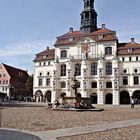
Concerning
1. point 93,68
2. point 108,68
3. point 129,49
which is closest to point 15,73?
point 93,68

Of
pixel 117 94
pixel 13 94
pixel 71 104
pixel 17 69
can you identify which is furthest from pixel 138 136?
pixel 17 69

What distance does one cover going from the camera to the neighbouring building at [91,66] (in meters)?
60.2

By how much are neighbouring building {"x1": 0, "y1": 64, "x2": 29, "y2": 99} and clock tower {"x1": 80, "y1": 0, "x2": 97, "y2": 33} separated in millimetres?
30240

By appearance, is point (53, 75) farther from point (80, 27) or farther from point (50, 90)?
point (80, 27)

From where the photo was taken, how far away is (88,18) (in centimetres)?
6894

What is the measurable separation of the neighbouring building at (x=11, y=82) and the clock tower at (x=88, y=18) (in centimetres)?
3024

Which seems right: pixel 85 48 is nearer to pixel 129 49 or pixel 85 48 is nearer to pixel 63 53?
pixel 63 53

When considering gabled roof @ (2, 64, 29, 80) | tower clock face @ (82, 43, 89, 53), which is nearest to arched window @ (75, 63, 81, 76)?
tower clock face @ (82, 43, 89, 53)

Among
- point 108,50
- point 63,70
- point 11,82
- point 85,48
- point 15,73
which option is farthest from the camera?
point 15,73

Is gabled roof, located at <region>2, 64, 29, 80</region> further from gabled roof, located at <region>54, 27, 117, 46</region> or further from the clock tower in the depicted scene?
the clock tower

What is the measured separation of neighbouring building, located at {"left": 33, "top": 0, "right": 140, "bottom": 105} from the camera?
6025cm

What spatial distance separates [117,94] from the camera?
2325 inches

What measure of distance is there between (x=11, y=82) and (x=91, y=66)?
32596 mm

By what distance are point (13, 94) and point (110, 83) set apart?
3780 cm
